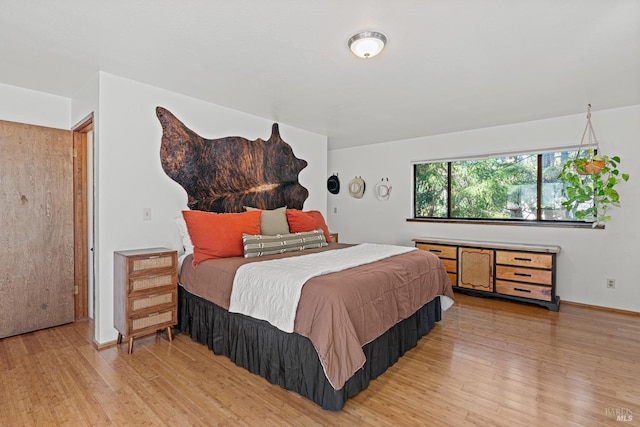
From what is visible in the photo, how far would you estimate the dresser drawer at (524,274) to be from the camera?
12.1 feet

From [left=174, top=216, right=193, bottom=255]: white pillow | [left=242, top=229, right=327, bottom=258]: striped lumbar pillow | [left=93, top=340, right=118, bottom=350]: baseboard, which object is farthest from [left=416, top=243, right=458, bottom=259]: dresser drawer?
[left=93, top=340, right=118, bottom=350]: baseboard

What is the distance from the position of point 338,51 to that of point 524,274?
3377 mm

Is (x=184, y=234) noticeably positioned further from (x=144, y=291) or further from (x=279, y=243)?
(x=279, y=243)

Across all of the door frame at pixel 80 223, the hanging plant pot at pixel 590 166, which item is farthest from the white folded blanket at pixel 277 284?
the hanging plant pot at pixel 590 166

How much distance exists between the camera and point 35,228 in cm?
304

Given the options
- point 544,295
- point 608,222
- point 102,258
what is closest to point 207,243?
point 102,258

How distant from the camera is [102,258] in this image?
2.69 m

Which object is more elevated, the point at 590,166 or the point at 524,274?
the point at 590,166

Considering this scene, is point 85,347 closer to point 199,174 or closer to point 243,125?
point 199,174

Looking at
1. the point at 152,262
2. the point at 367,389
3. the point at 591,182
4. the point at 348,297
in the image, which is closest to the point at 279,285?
the point at 348,297

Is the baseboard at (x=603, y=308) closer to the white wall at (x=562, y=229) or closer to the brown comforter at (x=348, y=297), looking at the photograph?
the white wall at (x=562, y=229)

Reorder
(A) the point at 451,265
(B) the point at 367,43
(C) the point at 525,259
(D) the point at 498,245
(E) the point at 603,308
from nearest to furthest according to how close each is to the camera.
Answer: (B) the point at 367,43
(E) the point at 603,308
(C) the point at 525,259
(D) the point at 498,245
(A) the point at 451,265

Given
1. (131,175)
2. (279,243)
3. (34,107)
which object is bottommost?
(279,243)

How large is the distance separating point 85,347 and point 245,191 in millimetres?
2124
